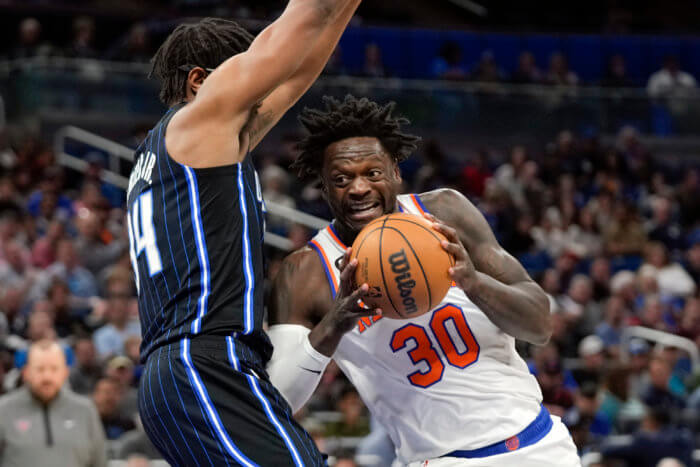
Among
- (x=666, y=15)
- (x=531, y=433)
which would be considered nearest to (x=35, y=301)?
(x=531, y=433)

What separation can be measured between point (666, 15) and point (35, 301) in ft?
59.2

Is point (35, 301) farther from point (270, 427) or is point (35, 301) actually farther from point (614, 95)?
point (614, 95)

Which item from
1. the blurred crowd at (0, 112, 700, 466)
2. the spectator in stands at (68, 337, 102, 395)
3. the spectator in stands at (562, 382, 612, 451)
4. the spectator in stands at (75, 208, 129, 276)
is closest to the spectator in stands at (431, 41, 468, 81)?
the blurred crowd at (0, 112, 700, 466)

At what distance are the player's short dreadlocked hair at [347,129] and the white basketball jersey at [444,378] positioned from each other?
20.0 inches

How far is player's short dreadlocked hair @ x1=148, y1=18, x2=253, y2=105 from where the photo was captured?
3.65m

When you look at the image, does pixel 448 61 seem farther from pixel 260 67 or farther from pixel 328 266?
pixel 260 67

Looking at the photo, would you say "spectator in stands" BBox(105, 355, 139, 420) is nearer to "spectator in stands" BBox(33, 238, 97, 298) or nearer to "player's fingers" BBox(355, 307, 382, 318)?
"spectator in stands" BBox(33, 238, 97, 298)

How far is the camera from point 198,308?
332 centimetres

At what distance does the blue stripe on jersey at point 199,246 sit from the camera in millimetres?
3311

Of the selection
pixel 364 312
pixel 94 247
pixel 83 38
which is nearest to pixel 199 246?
pixel 364 312

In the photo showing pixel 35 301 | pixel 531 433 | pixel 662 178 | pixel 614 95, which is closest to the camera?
pixel 531 433

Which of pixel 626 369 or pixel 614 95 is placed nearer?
pixel 626 369

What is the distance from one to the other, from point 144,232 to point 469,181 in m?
11.0

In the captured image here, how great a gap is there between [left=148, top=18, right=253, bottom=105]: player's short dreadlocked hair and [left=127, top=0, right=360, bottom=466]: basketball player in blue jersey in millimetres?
128
